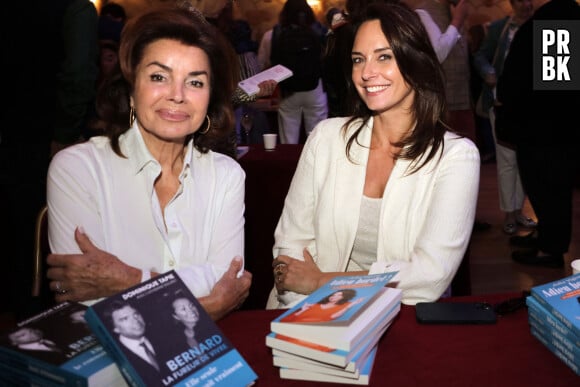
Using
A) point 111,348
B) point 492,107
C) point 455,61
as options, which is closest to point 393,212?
point 111,348

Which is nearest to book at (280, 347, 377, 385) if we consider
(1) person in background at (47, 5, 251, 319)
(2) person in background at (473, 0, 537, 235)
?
(1) person in background at (47, 5, 251, 319)

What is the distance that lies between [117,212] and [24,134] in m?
1.24

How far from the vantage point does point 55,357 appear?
0.99 meters

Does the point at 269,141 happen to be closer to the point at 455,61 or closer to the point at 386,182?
the point at 386,182

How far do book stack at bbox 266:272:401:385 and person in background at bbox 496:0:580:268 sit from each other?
118 inches

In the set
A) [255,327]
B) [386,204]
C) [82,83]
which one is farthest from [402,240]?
[82,83]

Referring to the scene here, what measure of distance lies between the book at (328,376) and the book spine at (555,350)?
0.38m

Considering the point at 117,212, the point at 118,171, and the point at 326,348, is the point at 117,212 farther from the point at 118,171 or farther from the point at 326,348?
the point at 326,348

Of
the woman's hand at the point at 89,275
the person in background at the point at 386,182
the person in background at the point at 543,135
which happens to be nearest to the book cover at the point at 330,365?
the woman's hand at the point at 89,275

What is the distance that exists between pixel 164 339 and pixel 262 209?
2.21m

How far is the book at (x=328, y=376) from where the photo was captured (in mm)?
1147

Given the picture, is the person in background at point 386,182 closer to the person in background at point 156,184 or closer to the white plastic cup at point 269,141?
the person in background at point 156,184

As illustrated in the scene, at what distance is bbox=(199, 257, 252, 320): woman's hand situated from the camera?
5.04 ft

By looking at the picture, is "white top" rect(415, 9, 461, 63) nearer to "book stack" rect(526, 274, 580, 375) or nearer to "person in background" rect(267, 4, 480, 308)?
"person in background" rect(267, 4, 480, 308)
